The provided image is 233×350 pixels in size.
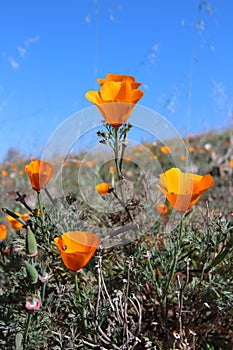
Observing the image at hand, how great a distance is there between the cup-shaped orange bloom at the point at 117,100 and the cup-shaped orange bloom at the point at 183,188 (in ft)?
0.63

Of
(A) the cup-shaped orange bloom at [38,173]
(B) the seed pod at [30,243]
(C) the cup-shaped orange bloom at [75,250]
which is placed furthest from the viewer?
(A) the cup-shaped orange bloom at [38,173]

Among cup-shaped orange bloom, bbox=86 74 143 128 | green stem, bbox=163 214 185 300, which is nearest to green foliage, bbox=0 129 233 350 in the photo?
green stem, bbox=163 214 185 300

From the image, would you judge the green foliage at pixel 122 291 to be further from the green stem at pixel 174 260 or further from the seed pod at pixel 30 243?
the seed pod at pixel 30 243

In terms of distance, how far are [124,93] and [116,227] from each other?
0.44 m

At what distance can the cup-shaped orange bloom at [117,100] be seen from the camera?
1111 mm

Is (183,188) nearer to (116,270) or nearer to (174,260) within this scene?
(174,260)

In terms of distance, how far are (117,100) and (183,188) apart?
10.9 inches

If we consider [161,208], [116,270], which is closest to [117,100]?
[116,270]

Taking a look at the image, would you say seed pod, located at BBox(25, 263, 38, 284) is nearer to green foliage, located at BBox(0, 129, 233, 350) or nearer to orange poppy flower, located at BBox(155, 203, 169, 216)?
green foliage, located at BBox(0, 129, 233, 350)

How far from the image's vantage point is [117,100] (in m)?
1.11

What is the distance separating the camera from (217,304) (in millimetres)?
1182

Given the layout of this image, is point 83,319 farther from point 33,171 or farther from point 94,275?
point 33,171

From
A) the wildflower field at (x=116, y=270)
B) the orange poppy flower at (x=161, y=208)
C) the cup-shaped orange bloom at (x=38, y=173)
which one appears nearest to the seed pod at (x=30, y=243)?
the wildflower field at (x=116, y=270)

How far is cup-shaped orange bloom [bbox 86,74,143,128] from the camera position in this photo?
1.11m
